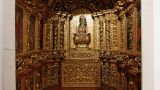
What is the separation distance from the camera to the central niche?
12.5 meters

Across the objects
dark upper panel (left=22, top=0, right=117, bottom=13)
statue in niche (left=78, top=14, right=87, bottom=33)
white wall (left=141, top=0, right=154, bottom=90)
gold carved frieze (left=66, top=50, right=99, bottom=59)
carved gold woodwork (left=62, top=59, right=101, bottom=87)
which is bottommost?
carved gold woodwork (left=62, top=59, right=101, bottom=87)

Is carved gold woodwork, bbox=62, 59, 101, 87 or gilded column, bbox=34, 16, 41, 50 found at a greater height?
gilded column, bbox=34, 16, 41, 50

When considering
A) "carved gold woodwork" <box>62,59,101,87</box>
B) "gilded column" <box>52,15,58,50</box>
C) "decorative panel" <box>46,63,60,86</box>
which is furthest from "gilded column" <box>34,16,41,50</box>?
"carved gold woodwork" <box>62,59,101,87</box>

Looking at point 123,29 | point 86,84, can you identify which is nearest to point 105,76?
point 86,84

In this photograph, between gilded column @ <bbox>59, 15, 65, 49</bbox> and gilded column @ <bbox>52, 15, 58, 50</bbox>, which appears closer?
gilded column @ <bbox>52, 15, 58, 50</bbox>

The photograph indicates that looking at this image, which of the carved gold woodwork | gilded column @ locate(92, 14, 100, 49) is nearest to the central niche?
gilded column @ locate(92, 14, 100, 49)

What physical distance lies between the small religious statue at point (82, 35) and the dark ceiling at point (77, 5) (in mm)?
581

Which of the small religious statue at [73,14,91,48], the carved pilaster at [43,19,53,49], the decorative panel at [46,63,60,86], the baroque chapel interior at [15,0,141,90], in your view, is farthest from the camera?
the small religious statue at [73,14,91,48]

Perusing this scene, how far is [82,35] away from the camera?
41.1 ft

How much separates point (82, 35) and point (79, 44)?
17.4 inches

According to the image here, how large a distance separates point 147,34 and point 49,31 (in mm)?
8606

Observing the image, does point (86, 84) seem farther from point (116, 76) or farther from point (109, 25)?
point (109, 25)

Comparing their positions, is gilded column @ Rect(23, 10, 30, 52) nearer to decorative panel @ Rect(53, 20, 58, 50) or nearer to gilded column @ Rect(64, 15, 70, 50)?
decorative panel @ Rect(53, 20, 58, 50)

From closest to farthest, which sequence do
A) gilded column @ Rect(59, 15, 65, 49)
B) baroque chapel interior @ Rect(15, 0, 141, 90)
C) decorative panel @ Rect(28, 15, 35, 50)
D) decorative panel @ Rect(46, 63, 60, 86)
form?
decorative panel @ Rect(28, 15, 35, 50) < baroque chapel interior @ Rect(15, 0, 141, 90) < decorative panel @ Rect(46, 63, 60, 86) < gilded column @ Rect(59, 15, 65, 49)
